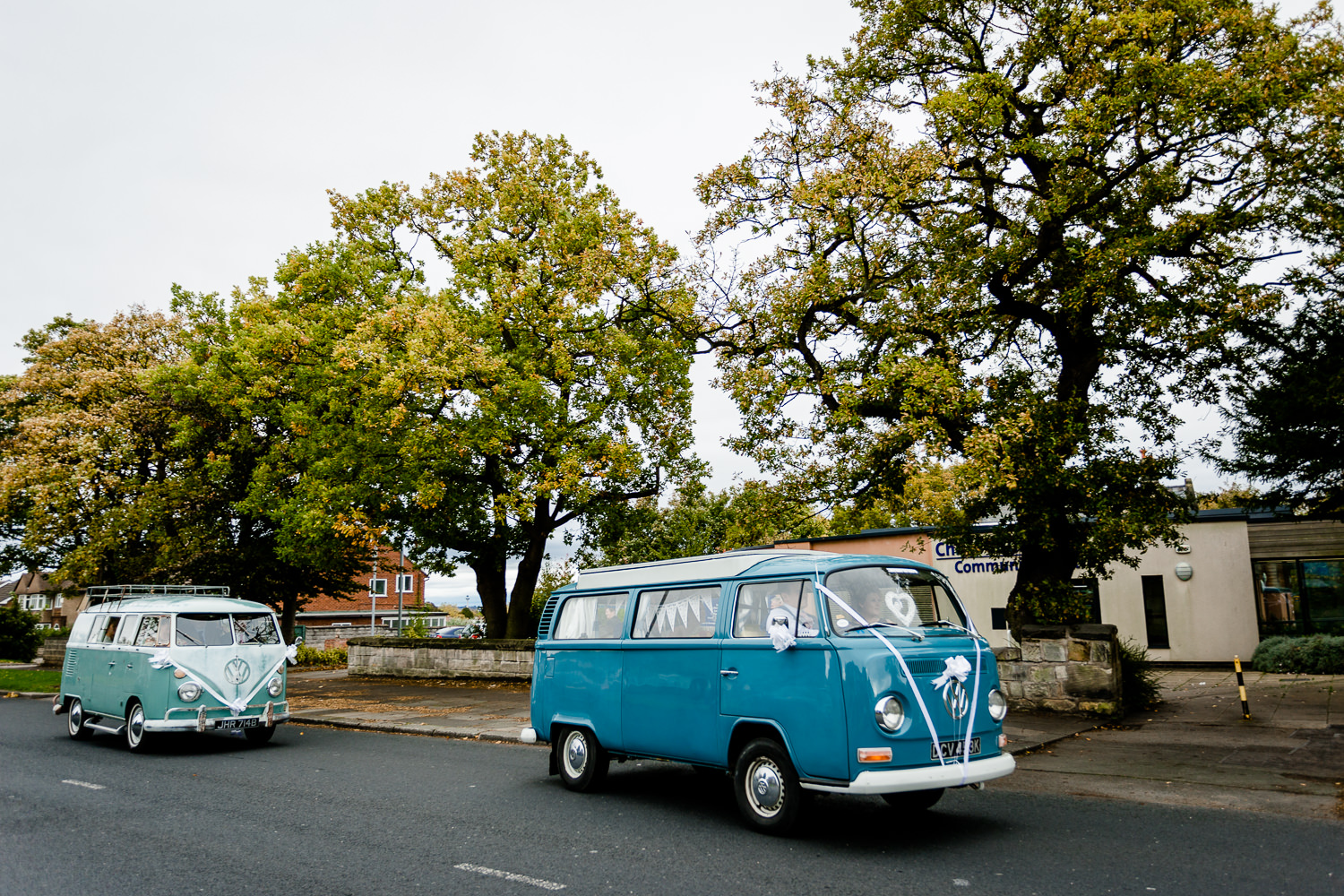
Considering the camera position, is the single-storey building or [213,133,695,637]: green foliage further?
the single-storey building

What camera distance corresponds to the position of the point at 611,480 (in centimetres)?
2211

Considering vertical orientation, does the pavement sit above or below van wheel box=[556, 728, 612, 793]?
below

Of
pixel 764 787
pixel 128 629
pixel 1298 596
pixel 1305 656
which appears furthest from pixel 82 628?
pixel 1298 596

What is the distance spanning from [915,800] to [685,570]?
2952 mm

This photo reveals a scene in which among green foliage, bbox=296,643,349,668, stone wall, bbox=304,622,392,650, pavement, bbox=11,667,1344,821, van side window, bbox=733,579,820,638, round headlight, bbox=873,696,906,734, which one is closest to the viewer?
round headlight, bbox=873,696,906,734

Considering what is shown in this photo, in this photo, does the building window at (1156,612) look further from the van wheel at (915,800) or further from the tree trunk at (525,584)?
the van wheel at (915,800)

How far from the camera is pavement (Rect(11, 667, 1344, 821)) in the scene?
841 cm

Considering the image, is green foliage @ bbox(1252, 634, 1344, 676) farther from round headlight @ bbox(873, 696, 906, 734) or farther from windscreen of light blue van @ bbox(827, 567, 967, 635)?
round headlight @ bbox(873, 696, 906, 734)

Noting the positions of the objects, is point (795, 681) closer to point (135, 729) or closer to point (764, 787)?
point (764, 787)

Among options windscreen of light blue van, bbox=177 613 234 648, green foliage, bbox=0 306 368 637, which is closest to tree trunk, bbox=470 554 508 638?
green foliage, bbox=0 306 368 637

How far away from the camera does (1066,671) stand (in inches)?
531

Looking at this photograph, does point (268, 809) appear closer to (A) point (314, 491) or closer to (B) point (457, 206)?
(A) point (314, 491)

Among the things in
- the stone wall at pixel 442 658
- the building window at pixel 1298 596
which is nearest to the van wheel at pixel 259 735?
the stone wall at pixel 442 658

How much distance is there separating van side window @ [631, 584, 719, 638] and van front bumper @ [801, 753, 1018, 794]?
1.79m
